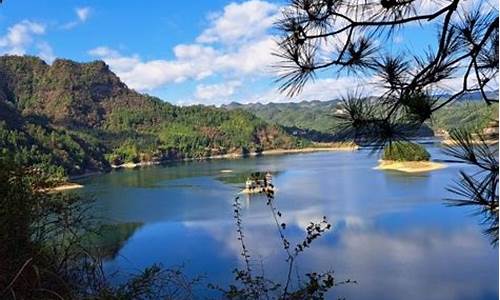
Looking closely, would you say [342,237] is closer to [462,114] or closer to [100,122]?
[462,114]

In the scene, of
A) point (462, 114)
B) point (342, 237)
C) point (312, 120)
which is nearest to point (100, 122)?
point (312, 120)

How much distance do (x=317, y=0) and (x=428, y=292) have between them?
7075 mm

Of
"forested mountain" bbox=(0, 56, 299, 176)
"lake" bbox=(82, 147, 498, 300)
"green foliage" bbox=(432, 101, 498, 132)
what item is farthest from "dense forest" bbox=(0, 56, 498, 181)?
"green foliage" bbox=(432, 101, 498, 132)

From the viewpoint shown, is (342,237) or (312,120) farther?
(312,120)

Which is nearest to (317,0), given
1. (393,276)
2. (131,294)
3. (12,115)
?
(131,294)

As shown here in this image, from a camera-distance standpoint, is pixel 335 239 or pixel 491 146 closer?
pixel 491 146

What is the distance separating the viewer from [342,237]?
10859mm

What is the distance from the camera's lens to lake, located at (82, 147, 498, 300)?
307 inches

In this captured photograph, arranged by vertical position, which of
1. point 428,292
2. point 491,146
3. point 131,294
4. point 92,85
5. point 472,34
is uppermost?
point 92,85

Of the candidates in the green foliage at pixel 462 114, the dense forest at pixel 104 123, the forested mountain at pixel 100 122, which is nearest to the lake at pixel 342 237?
the green foliage at pixel 462 114

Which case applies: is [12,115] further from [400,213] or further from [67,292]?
[67,292]

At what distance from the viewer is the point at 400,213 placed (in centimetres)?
1337

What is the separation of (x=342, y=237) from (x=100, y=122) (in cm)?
5406

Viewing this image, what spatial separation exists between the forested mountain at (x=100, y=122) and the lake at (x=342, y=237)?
17018 millimetres
